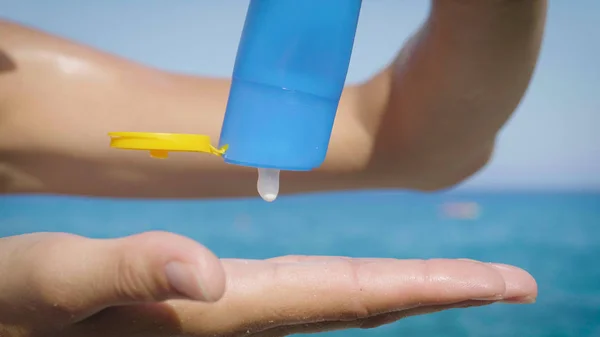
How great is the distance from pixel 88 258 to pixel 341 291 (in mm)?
136

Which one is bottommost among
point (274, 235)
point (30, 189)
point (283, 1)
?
point (274, 235)

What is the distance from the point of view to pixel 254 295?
1.12ft

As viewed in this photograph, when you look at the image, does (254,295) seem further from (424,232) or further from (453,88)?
(424,232)

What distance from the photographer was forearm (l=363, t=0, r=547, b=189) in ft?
1.49

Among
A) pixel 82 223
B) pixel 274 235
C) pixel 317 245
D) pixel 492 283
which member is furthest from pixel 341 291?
pixel 82 223

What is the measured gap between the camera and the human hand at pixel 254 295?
0.31 metres

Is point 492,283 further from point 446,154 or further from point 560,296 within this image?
point 560,296

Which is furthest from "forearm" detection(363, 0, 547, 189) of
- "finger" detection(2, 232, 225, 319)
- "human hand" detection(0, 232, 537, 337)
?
"finger" detection(2, 232, 225, 319)

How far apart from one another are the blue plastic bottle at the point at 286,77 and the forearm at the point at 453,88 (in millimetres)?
140

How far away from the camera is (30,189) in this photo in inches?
26.5

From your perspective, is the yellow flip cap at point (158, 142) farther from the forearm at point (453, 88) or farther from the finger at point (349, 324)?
the forearm at point (453, 88)

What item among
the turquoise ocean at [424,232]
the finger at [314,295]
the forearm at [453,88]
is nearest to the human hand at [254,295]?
the finger at [314,295]

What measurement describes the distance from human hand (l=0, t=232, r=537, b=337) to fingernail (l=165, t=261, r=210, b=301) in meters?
0.05

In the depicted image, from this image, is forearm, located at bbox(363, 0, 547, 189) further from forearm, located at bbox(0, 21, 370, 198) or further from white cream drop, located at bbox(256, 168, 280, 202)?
white cream drop, located at bbox(256, 168, 280, 202)
